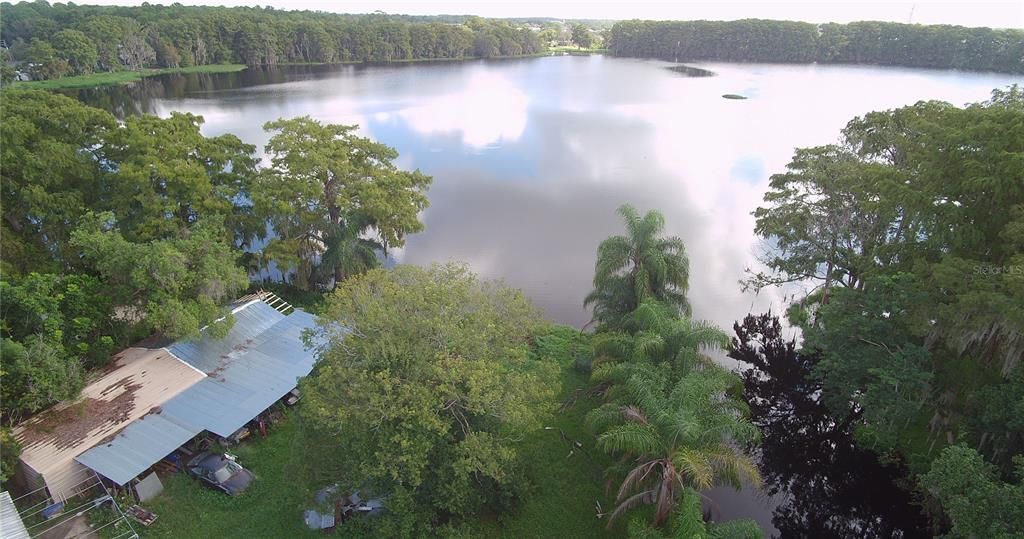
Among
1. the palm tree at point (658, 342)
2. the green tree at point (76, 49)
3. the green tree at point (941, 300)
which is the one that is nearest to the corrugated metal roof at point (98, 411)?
the palm tree at point (658, 342)

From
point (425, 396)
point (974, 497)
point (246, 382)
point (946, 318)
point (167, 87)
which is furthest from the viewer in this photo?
point (167, 87)

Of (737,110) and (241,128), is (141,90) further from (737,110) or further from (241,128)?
(737,110)

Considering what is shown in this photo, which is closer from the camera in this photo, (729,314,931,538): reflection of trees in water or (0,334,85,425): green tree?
(0,334,85,425): green tree

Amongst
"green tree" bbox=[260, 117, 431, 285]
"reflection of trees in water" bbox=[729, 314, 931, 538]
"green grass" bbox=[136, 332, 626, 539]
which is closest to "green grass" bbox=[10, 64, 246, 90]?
"green tree" bbox=[260, 117, 431, 285]

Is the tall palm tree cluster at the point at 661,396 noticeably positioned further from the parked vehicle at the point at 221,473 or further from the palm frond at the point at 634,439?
the parked vehicle at the point at 221,473

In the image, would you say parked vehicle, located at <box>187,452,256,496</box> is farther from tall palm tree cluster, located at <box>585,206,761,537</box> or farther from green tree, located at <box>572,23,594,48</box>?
green tree, located at <box>572,23,594,48</box>

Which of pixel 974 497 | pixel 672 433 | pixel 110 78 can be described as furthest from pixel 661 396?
pixel 110 78

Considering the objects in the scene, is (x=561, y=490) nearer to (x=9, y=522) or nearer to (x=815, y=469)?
(x=815, y=469)
